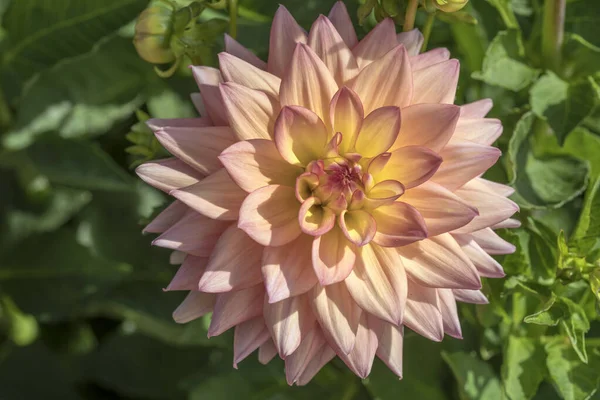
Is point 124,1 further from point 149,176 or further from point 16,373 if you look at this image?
point 16,373

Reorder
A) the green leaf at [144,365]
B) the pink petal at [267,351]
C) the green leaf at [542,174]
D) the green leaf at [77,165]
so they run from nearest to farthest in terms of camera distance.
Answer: the pink petal at [267,351]
the green leaf at [542,174]
the green leaf at [77,165]
the green leaf at [144,365]

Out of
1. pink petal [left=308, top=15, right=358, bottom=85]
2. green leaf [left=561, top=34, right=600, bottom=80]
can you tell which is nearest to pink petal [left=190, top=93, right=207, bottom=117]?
pink petal [left=308, top=15, right=358, bottom=85]

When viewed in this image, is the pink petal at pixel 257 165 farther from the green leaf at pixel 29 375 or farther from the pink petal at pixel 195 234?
the green leaf at pixel 29 375

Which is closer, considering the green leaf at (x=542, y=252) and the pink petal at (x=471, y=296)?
the pink petal at (x=471, y=296)

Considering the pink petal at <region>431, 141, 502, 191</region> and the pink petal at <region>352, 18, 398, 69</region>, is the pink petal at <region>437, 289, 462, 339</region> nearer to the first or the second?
the pink petal at <region>431, 141, 502, 191</region>

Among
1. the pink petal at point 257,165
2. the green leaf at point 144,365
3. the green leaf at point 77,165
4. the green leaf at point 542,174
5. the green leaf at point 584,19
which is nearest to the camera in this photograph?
the pink petal at point 257,165

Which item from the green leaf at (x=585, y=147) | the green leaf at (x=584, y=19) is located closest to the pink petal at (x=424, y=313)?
the green leaf at (x=585, y=147)

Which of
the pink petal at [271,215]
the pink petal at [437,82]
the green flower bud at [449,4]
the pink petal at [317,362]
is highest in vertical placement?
the green flower bud at [449,4]

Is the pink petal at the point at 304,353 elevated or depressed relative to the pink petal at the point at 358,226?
depressed

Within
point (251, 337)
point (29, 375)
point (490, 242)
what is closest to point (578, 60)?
point (490, 242)
